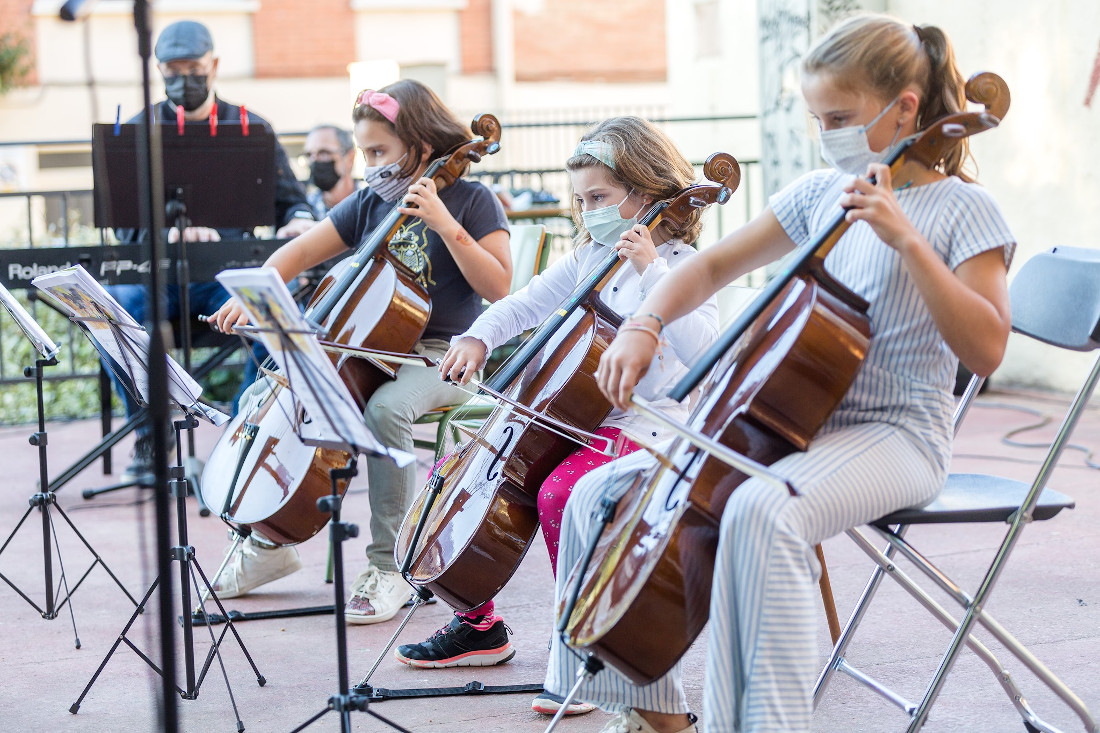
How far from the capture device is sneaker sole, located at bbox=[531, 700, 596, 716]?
2.34 metres

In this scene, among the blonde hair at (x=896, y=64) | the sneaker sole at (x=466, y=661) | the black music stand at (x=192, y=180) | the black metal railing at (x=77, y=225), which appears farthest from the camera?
the black metal railing at (x=77, y=225)

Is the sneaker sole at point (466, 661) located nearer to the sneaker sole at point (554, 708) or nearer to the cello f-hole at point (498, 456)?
the sneaker sole at point (554, 708)

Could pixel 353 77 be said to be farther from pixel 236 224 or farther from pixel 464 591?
pixel 464 591

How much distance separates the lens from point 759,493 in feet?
5.64

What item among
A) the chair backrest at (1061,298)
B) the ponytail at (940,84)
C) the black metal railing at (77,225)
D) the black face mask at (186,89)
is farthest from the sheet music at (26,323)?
the chair backrest at (1061,298)

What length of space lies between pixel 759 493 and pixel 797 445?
0.42ft

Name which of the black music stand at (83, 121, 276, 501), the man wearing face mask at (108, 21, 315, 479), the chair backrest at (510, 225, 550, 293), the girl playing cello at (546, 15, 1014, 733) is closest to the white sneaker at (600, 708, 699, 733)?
the girl playing cello at (546, 15, 1014, 733)

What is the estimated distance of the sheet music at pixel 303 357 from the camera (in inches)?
68.3

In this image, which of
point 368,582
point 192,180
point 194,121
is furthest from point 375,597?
point 194,121

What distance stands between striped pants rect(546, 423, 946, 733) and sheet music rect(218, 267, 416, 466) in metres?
0.51

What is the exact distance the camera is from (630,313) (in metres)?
2.46

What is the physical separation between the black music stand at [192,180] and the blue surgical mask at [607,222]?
64.6 inches

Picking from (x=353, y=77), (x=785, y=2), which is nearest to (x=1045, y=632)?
(x=785, y=2)

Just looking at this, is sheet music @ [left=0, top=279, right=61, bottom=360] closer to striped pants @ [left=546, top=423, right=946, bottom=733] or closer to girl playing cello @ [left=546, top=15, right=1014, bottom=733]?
girl playing cello @ [left=546, top=15, right=1014, bottom=733]
